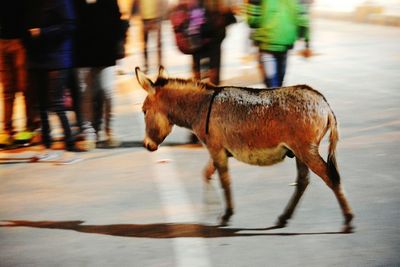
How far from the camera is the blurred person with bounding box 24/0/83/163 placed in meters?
6.80

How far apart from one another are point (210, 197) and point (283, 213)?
32.7 inches

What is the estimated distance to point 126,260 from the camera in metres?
4.27

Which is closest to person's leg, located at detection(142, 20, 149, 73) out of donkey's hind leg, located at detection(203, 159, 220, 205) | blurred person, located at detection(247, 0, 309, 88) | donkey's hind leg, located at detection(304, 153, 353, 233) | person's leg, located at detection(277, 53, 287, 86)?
blurred person, located at detection(247, 0, 309, 88)

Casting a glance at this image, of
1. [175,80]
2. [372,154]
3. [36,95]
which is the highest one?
[175,80]

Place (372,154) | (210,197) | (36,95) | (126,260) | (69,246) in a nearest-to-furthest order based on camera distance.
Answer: (126,260) → (69,246) → (210,197) → (372,154) → (36,95)

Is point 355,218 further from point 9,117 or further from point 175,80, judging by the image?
point 9,117

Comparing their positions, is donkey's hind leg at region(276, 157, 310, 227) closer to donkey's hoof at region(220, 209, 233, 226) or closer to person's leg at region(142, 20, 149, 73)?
donkey's hoof at region(220, 209, 233, 226)

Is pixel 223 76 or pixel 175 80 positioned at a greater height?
pixel 175 80

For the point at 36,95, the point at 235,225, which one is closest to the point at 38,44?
the point at 36,95

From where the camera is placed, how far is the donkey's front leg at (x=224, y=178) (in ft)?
15.7

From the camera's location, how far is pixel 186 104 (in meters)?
4.94

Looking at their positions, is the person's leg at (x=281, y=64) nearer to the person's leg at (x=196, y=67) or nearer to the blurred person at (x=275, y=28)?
the blurred person at (x=275, y=28)

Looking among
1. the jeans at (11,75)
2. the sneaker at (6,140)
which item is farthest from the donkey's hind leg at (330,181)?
the sneaker at (6,140)

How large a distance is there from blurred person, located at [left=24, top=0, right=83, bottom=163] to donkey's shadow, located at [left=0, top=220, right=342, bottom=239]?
6.43 ft
